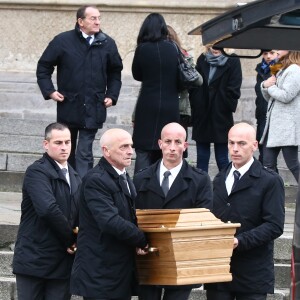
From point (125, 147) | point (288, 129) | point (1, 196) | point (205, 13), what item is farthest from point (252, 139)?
point (205, 13)

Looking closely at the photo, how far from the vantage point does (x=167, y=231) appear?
28.3 ft

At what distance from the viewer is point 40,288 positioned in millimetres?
9602

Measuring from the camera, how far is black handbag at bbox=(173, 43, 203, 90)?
12.2 m

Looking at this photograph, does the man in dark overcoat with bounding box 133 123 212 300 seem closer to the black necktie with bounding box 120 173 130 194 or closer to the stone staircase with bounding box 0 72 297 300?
the black necktie with bounding box 120 173 130 194

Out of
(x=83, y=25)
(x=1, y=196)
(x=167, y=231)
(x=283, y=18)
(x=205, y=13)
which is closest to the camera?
(x=283, y=18)

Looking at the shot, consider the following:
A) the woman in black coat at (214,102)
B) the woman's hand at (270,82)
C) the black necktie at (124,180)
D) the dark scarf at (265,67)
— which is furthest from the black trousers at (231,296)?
the dark scarf at (265,67)

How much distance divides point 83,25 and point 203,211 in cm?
400

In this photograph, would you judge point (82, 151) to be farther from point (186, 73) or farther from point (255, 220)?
point (255, 220)

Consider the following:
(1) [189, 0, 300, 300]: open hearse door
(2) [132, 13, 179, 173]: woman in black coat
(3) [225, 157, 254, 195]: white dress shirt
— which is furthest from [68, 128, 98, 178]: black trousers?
(1) [189, 0, 300, 300]: open hearse door

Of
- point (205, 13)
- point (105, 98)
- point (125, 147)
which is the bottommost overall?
point (125, 147)

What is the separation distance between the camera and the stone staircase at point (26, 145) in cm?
1127

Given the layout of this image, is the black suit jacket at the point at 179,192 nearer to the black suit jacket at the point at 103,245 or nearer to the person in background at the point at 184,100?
the black suit jacket at the point at 103,245

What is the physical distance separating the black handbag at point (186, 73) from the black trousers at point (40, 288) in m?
3.18

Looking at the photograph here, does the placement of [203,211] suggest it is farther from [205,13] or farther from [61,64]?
[205,13]
